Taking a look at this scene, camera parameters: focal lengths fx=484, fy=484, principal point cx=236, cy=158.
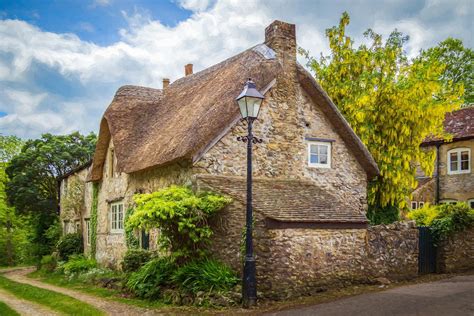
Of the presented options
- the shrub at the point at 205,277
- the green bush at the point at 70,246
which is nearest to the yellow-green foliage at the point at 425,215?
the shrub at the point at 205,277

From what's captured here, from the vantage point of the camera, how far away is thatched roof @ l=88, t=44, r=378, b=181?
14133mm

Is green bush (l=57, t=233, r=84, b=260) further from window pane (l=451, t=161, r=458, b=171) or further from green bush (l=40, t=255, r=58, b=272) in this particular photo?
window pane (l=451, t=161, r=458, b=171)

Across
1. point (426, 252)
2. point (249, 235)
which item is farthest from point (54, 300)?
point (426, 252)

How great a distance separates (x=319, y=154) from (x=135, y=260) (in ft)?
22.9

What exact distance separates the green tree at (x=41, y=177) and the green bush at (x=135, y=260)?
14.1m

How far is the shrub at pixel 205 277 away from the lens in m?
11.8

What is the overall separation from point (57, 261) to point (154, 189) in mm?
10324

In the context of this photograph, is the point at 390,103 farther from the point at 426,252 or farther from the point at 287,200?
the point at 287,200

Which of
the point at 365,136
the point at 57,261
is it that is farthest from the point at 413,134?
the point at 57,261

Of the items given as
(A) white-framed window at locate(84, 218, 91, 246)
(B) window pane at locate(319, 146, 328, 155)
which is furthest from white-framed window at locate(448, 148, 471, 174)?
(A) white-framed window at locate(84, 218, 91, 246)

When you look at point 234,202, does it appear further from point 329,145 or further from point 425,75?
point 425,75

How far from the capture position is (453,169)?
27000mm

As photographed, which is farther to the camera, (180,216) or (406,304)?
(180,216)

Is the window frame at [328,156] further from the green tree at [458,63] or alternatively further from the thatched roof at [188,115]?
the green tree at [458,63]
